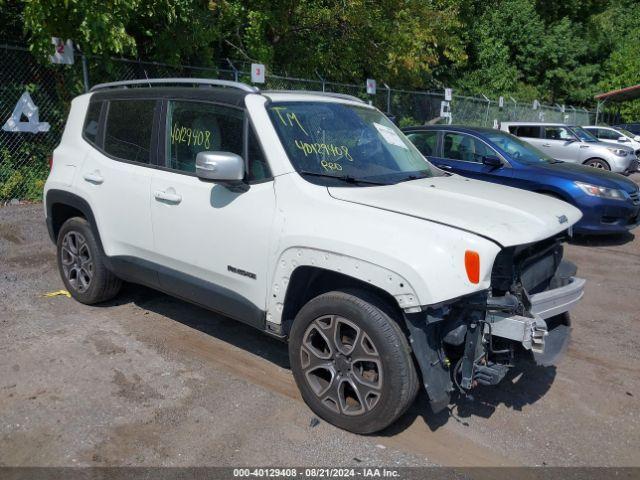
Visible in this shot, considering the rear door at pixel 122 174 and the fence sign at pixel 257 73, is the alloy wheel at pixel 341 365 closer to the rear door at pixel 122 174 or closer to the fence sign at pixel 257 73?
the rear door at pixel 122 174

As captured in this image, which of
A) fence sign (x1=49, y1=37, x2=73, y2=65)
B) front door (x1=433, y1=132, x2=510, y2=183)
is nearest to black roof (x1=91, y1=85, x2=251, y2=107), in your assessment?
fence sign (x1=49, y1=37, x2=73, y2=65)

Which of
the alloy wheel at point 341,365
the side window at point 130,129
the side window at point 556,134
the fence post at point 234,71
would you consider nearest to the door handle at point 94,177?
the side window at point 130,129

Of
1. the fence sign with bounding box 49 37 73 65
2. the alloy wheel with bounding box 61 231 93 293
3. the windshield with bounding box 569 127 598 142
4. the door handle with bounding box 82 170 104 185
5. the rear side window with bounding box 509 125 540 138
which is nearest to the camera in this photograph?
the door handle with bounding box 82 170 104 185

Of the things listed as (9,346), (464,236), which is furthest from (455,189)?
(9,346)

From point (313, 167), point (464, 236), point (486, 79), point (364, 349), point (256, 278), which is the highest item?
point (486, 79)

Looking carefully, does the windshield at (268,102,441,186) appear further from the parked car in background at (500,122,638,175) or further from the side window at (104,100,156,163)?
the parked car in background at (500,122,638,175)

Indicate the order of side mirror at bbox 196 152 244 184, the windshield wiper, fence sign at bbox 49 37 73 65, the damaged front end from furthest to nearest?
fence sign at bbox 49 37 73 65
the windshield wiper
side mirror at bbox 196 152 244 184
the damaged front end

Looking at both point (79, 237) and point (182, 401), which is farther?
point (79, 237)

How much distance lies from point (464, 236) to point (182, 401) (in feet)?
6.76

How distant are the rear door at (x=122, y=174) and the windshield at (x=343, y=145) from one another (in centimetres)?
119

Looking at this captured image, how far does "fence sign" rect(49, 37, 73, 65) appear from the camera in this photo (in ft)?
27.1

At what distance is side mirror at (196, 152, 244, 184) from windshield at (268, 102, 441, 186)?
361 millimetres

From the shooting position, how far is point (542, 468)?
10.4 feet

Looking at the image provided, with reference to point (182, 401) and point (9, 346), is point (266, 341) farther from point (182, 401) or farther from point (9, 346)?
point (9, 346)
